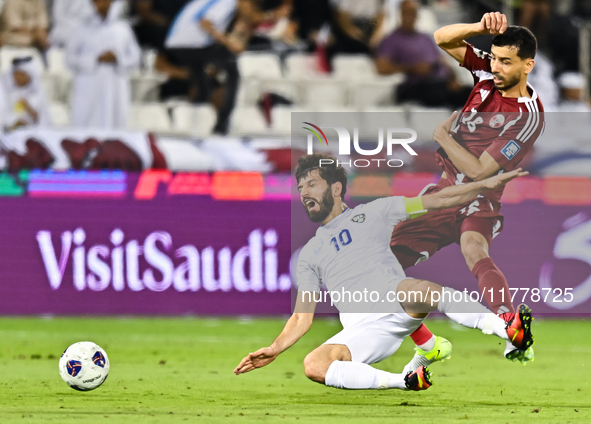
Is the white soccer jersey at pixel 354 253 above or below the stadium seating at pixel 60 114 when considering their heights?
below

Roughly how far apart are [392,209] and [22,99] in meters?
6.76

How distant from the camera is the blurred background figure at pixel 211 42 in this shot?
1196 centimetres

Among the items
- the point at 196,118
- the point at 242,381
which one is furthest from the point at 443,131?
the point at 196,118

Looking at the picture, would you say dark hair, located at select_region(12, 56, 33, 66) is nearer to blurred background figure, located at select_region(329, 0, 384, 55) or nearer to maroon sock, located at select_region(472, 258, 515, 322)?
blurred background figure, located at select_region(329, 0, 384, 55)

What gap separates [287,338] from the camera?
5.80 metres

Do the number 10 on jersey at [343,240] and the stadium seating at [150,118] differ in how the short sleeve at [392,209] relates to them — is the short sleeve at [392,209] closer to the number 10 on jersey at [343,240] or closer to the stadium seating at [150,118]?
the number 10 on jersey at [343,240]

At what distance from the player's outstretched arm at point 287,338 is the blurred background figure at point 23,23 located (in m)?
7.85

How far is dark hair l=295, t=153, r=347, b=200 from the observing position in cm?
618

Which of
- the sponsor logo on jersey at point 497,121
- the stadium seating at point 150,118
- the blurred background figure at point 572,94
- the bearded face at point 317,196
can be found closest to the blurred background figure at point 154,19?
the stadium seating at point 150,118

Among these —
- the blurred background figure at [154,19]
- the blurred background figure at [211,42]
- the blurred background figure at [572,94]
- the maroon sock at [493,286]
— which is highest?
the blurred background figure at [154,19]

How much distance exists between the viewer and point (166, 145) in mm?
10656

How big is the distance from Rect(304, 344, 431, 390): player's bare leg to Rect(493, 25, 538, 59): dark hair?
74.9 inches

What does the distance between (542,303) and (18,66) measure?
6491 mm

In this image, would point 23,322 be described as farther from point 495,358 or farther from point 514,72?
point 514,72
